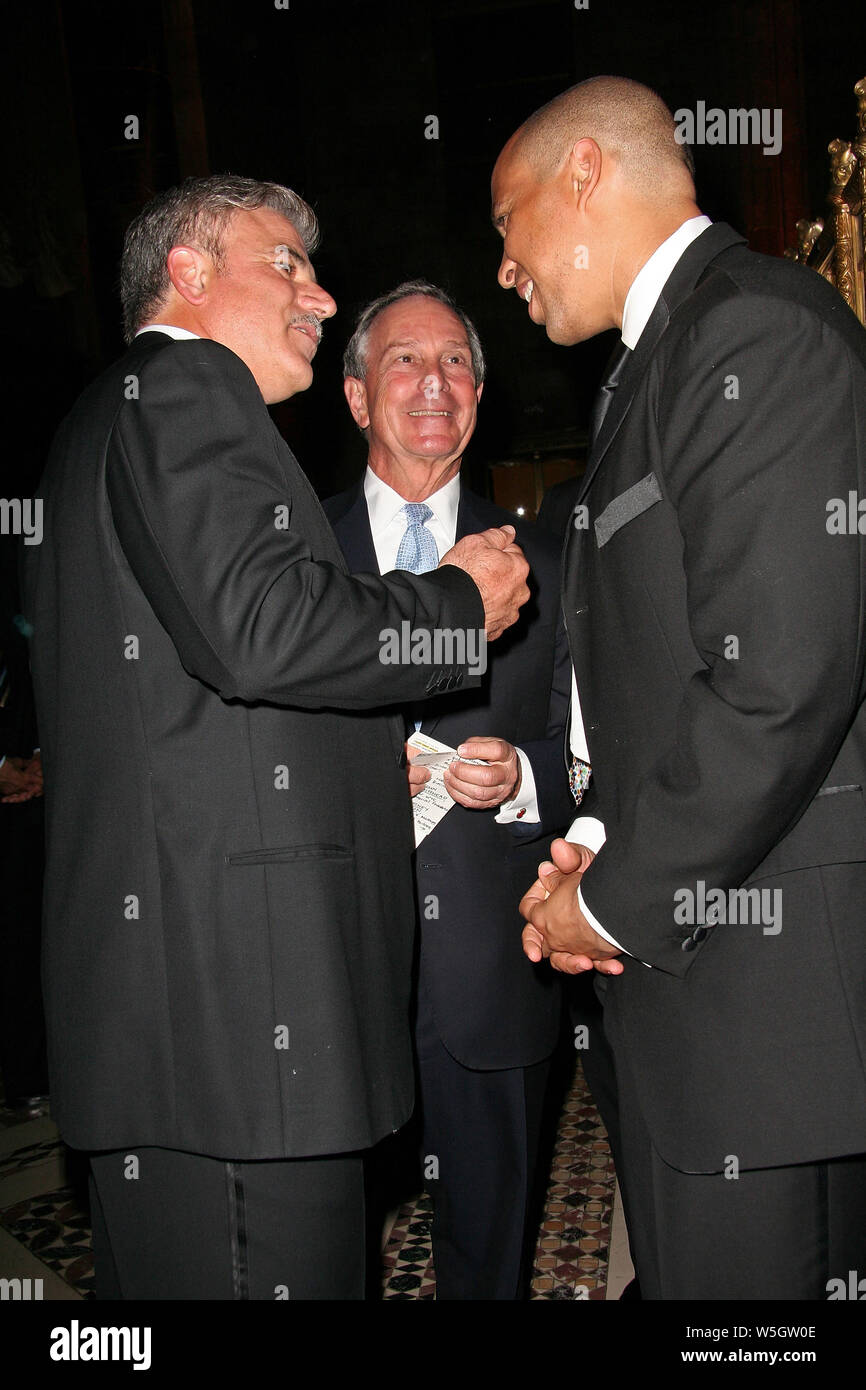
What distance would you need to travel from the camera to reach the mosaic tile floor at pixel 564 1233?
2.81 meters

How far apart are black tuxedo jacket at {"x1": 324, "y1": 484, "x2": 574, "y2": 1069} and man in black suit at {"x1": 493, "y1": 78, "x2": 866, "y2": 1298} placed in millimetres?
774

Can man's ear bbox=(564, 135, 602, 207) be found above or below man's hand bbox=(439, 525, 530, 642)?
above

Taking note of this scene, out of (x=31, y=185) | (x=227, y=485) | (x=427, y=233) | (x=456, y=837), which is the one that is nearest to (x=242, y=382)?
(x=227, y=485)

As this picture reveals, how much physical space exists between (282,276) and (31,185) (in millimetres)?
4480

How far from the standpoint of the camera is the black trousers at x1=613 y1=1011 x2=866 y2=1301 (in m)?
1.33

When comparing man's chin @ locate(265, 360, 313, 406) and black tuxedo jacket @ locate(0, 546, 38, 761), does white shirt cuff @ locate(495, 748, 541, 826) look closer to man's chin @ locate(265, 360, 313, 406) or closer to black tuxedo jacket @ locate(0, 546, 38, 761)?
man's chin @ locate(265, 360, 313, 406)

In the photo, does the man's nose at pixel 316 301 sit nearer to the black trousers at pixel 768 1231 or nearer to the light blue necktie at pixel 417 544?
the light blue necktie at pixel 417 544

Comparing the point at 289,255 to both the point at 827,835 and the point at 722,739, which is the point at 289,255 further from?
the point at 827,835

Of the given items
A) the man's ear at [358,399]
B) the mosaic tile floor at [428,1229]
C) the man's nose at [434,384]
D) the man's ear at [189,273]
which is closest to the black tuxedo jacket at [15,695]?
the mosaic tile floor at [428,1229]

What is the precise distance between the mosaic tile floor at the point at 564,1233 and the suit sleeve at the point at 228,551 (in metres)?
2.07

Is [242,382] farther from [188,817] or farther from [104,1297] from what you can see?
[104,1297]

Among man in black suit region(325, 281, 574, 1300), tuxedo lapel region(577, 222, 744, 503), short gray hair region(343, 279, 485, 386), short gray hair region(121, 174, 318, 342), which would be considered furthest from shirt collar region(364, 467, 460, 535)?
tuxedo lapel region(577, 222, 744, 503)

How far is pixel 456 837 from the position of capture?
2365mm

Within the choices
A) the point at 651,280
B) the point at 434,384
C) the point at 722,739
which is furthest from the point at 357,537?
the point at 722,739
